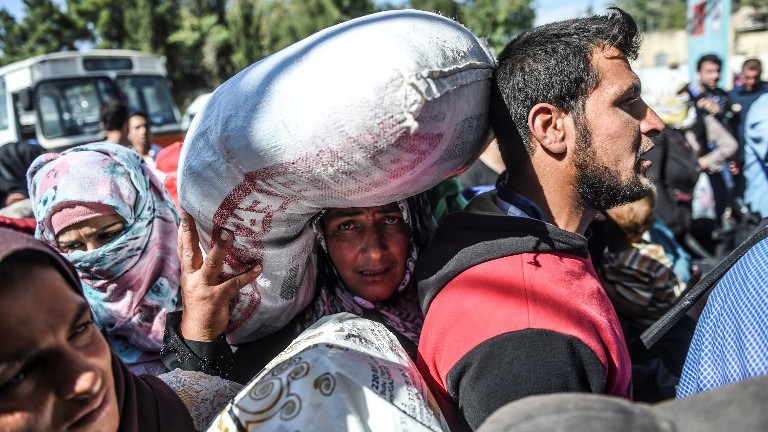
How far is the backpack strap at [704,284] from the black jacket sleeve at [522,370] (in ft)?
1.34

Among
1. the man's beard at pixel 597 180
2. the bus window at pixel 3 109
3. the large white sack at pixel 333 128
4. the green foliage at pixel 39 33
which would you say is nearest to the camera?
the large white sack at pixel 333 128

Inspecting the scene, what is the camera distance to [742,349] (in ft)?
3.28

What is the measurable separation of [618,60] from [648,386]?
90 cm

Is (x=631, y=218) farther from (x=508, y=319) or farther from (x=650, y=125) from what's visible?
(x=508, y=319)

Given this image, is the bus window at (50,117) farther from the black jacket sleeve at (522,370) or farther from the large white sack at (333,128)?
the black jacket sleeve at (522,370)

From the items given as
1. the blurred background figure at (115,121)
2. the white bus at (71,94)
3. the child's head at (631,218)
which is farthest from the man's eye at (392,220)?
the white bus at (71,94)

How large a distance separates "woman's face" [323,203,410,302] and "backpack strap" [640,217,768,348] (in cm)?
65

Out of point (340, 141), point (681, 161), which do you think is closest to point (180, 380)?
point (340, 141)

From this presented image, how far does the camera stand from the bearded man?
114 cm

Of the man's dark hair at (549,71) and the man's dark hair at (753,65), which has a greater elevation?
the man's dark hair at (549,71)

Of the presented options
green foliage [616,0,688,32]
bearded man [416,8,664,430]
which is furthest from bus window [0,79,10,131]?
green foliage [616,0,688,32]

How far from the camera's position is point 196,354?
1493 millimetres

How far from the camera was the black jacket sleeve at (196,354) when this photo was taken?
4.88 feet

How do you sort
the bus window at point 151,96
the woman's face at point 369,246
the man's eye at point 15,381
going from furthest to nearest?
the bus window at point 151,96 → the woman's face at point 369,246 → the man's eye at point 15,381
